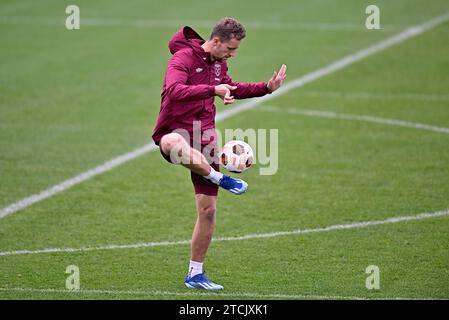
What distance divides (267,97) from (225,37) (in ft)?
28.1

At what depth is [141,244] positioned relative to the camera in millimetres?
10109

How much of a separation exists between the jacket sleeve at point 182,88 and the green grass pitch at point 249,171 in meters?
1.81

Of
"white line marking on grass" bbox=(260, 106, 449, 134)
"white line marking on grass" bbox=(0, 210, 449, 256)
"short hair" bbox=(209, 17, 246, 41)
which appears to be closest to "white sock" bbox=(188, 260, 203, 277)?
"white line marking on grass" bbox=(0, 210, 449, 256)

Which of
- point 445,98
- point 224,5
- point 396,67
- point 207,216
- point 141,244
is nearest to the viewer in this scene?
point 207,216

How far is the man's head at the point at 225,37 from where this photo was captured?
28.0ft

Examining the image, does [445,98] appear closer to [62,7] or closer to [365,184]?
[365,184]

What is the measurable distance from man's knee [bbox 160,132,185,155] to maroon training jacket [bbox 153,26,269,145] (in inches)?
8.8

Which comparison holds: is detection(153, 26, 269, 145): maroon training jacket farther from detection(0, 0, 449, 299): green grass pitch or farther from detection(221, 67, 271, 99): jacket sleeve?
detection(0, 0, 449, 299): green grass pitch

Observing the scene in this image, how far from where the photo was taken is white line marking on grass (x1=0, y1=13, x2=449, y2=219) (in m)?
11.7

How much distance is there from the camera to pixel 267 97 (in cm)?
1709

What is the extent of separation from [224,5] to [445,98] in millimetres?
8649
